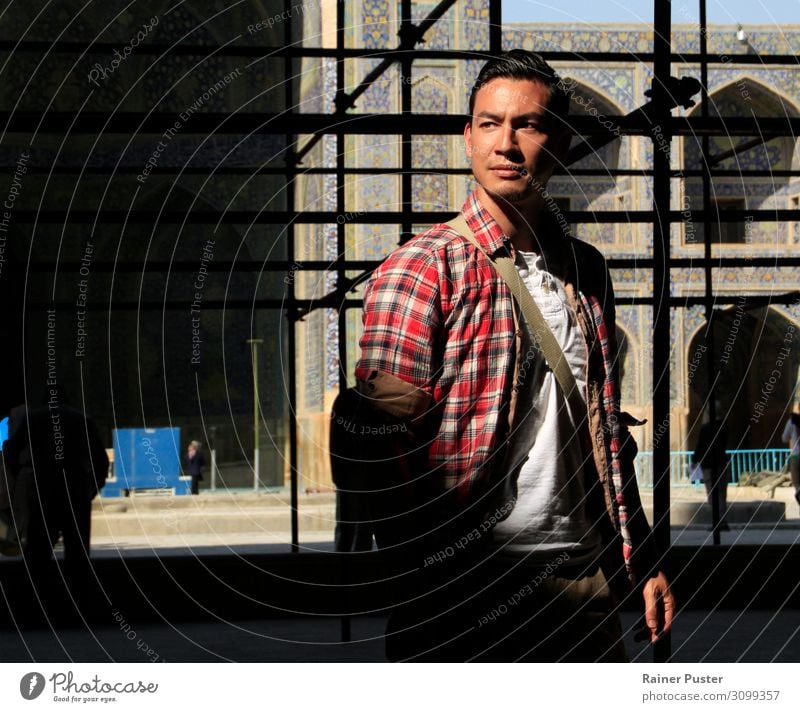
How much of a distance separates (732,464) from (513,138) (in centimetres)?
1538

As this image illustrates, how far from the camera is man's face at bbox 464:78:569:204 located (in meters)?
2.01

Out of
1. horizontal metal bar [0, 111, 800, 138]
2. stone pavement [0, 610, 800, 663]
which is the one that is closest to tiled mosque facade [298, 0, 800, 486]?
stone pavement [0, 610, 800, 663]

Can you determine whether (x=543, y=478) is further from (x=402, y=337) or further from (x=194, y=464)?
(x=194, y=464)

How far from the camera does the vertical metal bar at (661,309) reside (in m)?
2.80

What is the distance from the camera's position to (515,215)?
2090mm

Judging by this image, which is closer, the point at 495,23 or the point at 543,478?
the point at 543,478

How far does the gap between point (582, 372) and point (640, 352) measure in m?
14.7

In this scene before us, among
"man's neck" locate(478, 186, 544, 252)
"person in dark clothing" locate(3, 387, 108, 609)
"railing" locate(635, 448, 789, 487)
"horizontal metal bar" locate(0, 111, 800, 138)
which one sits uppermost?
"horizontal metal bar" locate(0, 111, 800, 138)

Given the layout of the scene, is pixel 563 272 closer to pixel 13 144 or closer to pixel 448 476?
pixel 448 476

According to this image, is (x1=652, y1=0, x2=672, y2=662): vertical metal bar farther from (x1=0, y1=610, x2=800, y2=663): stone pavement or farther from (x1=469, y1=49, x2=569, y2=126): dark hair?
(x1=0, y1=610, x2=800, y2=663): stone pavement

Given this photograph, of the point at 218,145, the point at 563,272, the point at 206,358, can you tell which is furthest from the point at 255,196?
the point at 563,272

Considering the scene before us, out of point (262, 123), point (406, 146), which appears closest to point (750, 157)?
point (406, 146)

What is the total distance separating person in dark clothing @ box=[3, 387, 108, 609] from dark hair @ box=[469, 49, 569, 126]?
13.4ft
